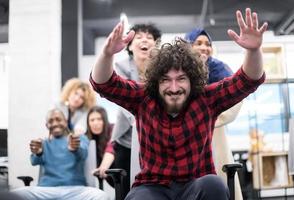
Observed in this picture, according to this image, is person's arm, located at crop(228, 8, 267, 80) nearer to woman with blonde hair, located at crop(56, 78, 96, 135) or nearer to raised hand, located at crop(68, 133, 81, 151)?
raised hand, located at crop(68, 133, 81, 151)

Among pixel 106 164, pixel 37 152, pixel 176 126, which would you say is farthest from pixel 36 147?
pixel 176 126

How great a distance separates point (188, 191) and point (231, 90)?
40cm

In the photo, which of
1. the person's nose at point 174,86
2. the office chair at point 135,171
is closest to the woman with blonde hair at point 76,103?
the office chair at point 135,171

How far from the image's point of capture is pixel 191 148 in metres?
1.35

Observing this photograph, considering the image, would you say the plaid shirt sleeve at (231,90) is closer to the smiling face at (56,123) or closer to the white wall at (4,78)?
the smiling face at (56,123)

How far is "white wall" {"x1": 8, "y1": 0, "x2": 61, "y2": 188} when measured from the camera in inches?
121

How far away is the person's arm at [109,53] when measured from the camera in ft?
4.32

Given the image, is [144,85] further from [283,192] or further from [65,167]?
[283,192]

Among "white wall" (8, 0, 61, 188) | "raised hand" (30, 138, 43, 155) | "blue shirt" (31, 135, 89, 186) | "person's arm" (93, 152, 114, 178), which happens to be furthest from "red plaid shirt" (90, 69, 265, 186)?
"white wall" (8, 0, 61, 188)

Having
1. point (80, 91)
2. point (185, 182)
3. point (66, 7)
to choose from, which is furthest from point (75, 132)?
point (66, 7)

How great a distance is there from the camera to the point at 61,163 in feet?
7.70

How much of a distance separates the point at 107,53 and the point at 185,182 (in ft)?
1.66

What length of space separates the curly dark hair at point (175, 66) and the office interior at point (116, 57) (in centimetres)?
57

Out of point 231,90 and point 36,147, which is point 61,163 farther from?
point 231,90
